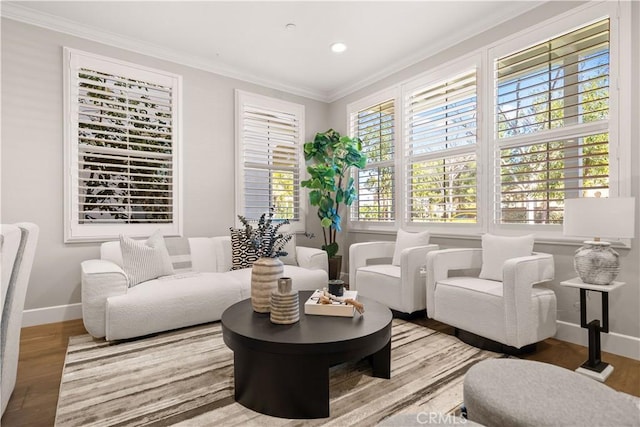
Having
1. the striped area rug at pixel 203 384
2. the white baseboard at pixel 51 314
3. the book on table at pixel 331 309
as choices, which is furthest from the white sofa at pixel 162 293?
the book on table at pixel 331 309

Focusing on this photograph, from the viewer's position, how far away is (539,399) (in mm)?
1042

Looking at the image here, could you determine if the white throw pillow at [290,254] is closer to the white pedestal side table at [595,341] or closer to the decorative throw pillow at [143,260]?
the decorative throw pillow at [143,260]

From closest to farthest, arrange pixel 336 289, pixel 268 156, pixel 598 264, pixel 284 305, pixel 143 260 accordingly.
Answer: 1. pixel 284 305
2. pixel 598 264
3. pixel 336 289
4. pixel 143 260
5. pixel 268 156

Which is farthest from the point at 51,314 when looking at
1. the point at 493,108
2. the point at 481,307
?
the point at 493,108

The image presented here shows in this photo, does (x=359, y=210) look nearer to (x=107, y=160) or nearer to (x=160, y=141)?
(x=160, y=141)

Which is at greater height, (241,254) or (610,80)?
(610,80)

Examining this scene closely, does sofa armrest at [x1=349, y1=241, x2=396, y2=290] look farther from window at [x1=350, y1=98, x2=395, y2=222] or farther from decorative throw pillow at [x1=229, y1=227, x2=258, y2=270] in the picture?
decorative throw pillow at [x1=229, y1=227, x2=258, y2=270]

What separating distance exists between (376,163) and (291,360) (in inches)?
128

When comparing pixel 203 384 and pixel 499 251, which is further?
pixel 499 251

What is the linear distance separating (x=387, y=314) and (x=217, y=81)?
3431 millimetres

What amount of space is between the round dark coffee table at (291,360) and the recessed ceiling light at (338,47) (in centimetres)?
296

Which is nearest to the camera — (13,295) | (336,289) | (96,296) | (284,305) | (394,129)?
(13,295)

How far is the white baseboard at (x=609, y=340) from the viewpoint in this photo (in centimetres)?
233

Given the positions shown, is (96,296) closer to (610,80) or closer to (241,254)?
(241,254)
